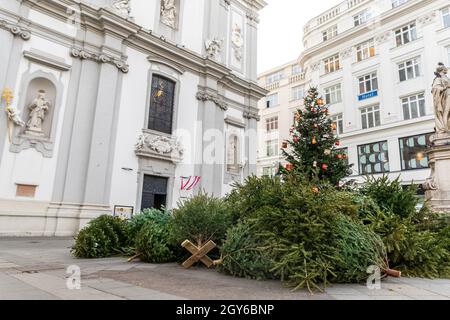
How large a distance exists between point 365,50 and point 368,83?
3332 mm

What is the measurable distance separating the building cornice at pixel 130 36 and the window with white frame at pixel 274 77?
17.9 meters

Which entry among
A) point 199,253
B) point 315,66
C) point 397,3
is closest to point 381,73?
point 397,3

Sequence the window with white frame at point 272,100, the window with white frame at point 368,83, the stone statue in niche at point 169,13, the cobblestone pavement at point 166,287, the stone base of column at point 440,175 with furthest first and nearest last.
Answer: the window with white frame at point 272,100
the window with white frame at point 368,83
the stone statue in niche at point 169,13
the stone base of column at point 440,175
the cobblestone pavement at point 166,287

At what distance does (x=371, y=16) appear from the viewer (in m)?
28.6

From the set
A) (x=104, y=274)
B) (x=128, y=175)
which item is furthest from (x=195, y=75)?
(x=104, y=274)

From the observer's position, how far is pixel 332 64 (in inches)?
1260

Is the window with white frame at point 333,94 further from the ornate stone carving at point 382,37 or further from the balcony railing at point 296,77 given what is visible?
the balcony railing at point 296,77

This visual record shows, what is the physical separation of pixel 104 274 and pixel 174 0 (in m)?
20.7

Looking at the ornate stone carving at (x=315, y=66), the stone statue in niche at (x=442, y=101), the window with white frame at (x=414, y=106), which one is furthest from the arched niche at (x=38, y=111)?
the ornate stone carving at (x=315, y=66)

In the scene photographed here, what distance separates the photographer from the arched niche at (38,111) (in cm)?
1362

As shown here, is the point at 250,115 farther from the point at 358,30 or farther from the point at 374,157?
the point at 358,30

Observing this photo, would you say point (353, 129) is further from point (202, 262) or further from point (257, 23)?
point (202, 262)

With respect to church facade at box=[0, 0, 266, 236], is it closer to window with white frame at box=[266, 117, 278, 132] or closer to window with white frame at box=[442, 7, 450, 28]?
window with white frame at box=[266, 117, 278, 132]

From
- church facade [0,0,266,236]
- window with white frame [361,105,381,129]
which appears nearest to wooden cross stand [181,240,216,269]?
church facade [0,0,266,236]
